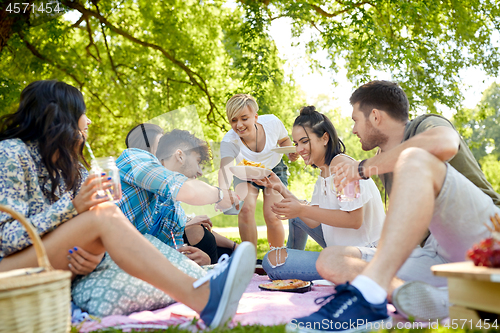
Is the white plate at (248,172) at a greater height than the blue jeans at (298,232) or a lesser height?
greater

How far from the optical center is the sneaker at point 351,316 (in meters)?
1.69

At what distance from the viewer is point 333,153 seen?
143 inches

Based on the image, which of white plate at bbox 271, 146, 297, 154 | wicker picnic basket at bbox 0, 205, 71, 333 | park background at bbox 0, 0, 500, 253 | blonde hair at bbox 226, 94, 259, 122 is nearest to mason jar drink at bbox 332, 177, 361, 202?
white plate at bbox 271, 146, 297, 154

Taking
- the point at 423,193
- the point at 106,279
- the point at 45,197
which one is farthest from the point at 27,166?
the point at 423,193

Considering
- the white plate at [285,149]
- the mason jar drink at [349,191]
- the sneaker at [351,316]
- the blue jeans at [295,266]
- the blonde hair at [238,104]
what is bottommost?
the blue jeans at [295,266]

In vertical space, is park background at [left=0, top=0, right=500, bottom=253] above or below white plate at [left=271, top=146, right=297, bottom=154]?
above

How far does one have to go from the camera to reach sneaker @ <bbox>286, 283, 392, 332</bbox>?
1686 mm

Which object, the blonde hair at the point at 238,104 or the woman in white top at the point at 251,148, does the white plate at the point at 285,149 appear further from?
the blonde hair at the point at 238,104

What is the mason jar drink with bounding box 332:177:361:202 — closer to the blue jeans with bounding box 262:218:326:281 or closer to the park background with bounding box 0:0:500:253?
the blue jeans with bounding box 262:218:326:281

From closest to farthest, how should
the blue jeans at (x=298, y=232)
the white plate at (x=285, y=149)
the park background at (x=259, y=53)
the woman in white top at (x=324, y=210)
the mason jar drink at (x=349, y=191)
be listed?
the mason jar drink at (x=349, y=191) < the woman in white top at (x=324, y=210) < the blue jeans at (x=298, y=232) < the white plate at (x=285, y=149) < the park background at (x=259, y=53)

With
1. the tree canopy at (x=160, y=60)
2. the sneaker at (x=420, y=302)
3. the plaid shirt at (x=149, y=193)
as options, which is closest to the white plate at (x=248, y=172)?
the plaid shirt at (x=149, y=193)

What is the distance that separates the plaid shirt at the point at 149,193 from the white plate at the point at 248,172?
2.67 feet

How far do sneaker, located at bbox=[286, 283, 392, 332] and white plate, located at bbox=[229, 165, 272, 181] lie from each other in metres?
1.98

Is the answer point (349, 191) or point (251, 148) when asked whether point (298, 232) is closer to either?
point (251, 148)
